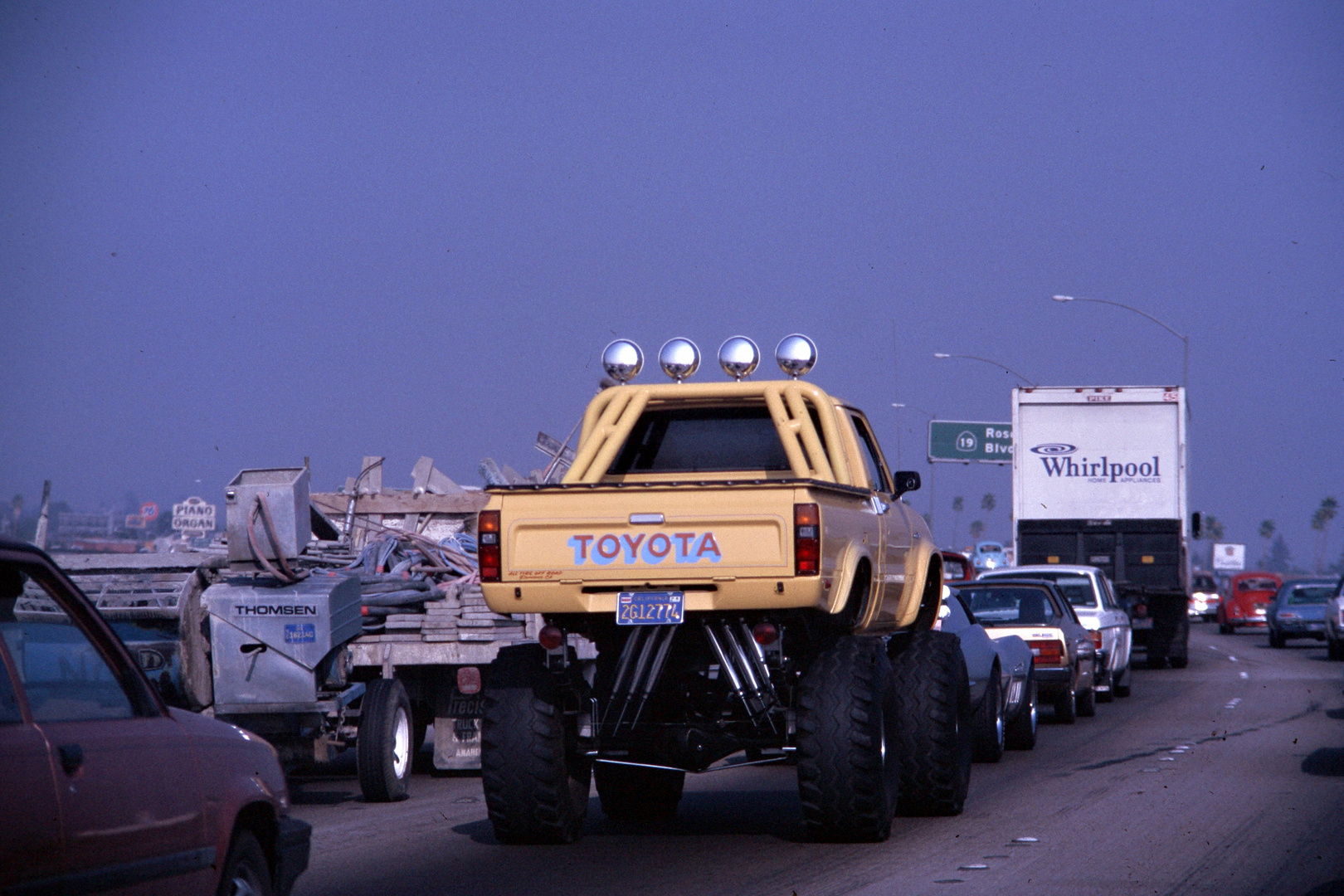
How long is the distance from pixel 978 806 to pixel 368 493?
729 cm

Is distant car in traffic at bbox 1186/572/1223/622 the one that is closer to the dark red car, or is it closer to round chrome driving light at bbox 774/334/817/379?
the dark red car

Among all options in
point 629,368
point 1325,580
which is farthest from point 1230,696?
point 1325,580

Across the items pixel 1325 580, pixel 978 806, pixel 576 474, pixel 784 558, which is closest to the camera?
pixel 784 558

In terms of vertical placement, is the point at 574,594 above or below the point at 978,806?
above

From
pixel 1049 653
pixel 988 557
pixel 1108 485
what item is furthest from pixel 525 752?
pixel 988 557

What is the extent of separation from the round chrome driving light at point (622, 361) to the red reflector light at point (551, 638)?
2.11 meters

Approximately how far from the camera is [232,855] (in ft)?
19.3

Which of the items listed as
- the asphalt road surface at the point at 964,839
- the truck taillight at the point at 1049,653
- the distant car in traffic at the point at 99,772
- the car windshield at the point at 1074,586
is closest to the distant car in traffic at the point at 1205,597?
the car windshield at the point at 1074,586

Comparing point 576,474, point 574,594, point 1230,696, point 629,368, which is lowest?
point 1230,696

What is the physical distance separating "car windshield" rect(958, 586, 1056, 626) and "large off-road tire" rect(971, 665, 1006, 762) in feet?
12.6

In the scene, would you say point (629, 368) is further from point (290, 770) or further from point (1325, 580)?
point (1325, 580)

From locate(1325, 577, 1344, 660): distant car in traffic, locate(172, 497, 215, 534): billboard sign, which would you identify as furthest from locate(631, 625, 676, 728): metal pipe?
locate(172, 497, 215, 534): billboard sign

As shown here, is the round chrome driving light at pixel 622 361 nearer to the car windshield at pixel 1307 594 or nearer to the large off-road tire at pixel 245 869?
the large off-road tire at pixel 245 869

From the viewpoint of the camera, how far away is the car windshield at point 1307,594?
42900 mm
